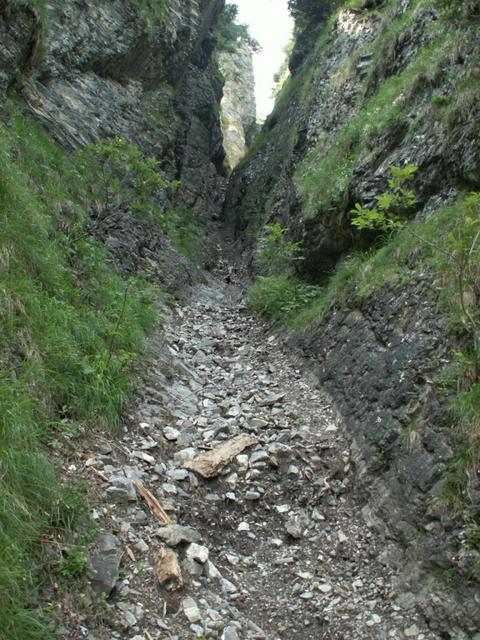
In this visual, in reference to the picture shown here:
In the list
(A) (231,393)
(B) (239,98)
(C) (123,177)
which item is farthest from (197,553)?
(B) (239,98)

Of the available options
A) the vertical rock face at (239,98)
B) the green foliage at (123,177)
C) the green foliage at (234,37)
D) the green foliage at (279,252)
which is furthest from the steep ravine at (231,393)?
the vertical rock face at (239,98)

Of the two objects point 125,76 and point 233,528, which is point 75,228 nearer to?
point 233,528

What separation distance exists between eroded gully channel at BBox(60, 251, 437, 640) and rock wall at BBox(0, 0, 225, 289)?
5334mm

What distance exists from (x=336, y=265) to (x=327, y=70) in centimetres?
995

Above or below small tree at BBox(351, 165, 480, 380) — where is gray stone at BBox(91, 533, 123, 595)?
below

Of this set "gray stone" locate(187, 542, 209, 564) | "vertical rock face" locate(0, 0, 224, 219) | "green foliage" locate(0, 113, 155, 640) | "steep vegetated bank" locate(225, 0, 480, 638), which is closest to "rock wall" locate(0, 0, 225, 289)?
"vertical rock face" locate(0, 0, 224, 219)

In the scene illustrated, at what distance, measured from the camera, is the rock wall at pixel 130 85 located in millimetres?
10789

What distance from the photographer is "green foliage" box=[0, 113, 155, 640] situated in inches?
130

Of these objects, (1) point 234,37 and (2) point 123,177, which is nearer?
(2) point 123,177

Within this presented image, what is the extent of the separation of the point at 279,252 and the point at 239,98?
32.1 meters

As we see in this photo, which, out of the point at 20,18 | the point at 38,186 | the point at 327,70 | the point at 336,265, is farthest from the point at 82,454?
the point at 327,70

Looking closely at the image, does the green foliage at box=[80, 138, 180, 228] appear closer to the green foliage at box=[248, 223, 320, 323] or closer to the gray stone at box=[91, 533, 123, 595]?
the green foliage at box=[248, 223, 320, 323]

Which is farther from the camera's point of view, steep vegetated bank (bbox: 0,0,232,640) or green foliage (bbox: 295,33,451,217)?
green foliage (bbox: 295,33,451,217)

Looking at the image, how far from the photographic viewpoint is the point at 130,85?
16.6m
